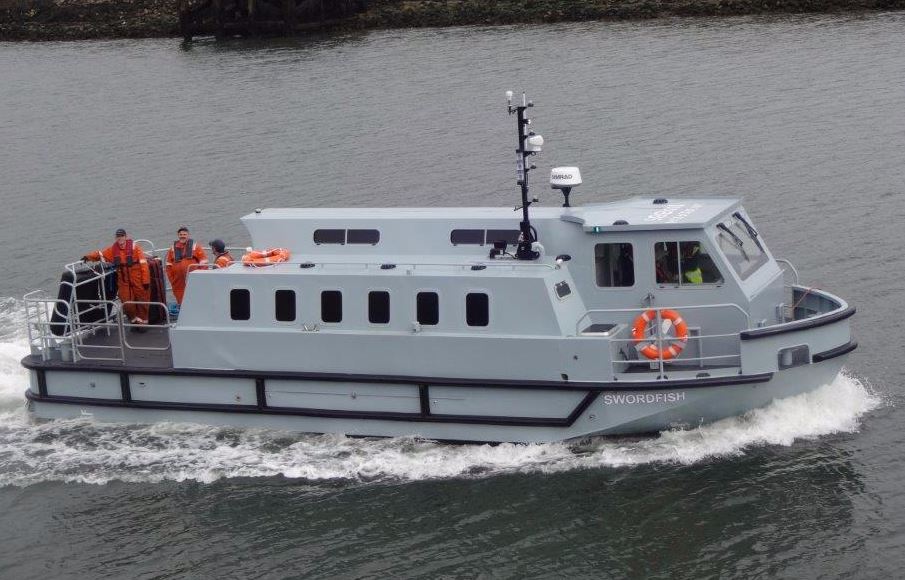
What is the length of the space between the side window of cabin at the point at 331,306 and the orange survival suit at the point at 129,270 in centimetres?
293

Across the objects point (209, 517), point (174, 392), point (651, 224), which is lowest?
point (209, 517)

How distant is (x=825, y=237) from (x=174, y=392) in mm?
11839

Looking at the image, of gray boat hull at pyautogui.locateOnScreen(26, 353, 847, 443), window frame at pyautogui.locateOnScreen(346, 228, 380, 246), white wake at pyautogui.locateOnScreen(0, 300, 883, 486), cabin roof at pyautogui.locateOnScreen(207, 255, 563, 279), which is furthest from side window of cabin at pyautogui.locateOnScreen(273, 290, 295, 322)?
white wake at pyautogui.locateOnScreen(0, 300, 883, 486)

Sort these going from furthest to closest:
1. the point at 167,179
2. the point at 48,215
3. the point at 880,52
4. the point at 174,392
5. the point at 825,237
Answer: the point at 880,52, the point at 167,179, the point at 48,215, the point at 825,237, the point at 174,392

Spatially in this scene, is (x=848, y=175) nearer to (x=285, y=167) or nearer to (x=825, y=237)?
(x=825, y=237)

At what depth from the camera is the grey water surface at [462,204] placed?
513 inches

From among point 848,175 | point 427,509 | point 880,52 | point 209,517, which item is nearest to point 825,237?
point 848,175

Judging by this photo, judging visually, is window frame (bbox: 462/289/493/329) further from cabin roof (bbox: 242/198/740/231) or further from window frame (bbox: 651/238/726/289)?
window frame (bbox: 651/238/726/289)

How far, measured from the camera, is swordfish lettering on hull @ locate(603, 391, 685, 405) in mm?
13812

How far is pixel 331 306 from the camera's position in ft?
47.9

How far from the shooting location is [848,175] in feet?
80.6

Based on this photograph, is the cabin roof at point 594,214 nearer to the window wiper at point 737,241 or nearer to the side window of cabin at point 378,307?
the window wiper at point 737,241

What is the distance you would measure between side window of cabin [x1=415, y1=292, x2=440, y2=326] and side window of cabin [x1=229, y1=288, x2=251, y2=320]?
213 centimetres

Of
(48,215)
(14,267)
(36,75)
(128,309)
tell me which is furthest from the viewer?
(36,75)
